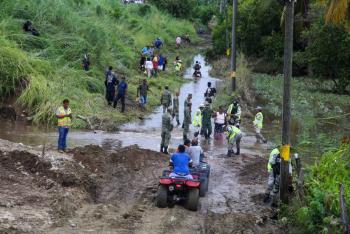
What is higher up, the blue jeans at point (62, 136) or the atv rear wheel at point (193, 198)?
the blue jeans at point (62, 136)

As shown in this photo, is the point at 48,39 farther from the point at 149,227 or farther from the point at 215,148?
the point at 149,227

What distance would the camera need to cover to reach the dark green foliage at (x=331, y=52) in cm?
4025

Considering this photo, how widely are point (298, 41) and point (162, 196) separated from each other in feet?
127

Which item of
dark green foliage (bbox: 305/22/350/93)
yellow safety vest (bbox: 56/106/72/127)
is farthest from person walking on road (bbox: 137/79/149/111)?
dark green foliage (bbox: 305/22/350/93)

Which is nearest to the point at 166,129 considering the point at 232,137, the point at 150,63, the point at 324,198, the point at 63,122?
the point at 232,137

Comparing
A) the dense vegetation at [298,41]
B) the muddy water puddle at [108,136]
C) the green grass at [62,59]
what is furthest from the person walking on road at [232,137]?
the dense vegetation at [298,41]

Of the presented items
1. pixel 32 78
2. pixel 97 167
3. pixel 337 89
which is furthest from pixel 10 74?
pixel 337 89

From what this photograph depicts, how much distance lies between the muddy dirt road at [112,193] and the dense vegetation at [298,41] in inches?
782

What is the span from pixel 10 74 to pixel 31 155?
1113 cm

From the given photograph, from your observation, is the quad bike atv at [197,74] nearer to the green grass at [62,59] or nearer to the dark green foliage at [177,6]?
the green grass at [62,59]

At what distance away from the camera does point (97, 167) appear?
1709cm

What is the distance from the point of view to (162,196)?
13.9 m

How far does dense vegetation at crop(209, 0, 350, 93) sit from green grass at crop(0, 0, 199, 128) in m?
9.65

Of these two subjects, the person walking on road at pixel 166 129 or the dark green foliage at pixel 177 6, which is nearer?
the person walking on road at pixel 166 129
